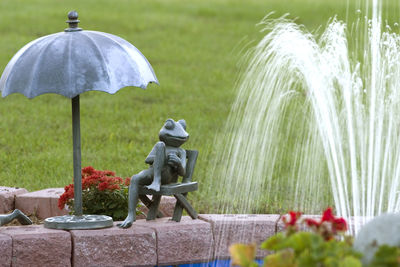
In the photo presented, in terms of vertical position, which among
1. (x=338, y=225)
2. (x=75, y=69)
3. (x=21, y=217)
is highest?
(x=75, y=69)

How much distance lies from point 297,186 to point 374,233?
4.55 m

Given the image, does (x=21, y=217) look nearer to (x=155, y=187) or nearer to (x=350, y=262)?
(x=155, y=187)

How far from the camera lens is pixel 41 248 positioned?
4.81 m

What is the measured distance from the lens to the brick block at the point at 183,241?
499 centimetres

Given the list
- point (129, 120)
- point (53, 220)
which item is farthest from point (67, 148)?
point (53, 220)

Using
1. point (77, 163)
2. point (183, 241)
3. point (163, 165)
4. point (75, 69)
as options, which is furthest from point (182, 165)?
point (75, 69)

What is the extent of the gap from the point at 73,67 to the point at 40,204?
172 cm

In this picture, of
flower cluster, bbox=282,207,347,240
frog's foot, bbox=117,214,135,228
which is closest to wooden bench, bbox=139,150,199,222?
frog's foot, bbox=117,214,135,228

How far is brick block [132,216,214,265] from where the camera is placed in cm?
499

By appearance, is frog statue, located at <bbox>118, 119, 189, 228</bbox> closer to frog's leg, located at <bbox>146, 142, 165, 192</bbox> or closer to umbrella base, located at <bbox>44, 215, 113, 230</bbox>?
frog's leg, located at <bbox>146, 142, 165, 192</bbox>

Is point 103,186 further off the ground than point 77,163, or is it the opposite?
point 77,163

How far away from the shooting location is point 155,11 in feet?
60.1

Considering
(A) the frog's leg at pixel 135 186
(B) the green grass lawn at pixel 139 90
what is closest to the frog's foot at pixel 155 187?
(A) the frog's leg at pixel 135 186

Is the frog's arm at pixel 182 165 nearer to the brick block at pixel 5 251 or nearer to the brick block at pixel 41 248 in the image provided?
the brick block at pixel 41 248
